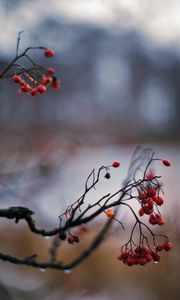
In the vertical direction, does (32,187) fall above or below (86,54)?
below

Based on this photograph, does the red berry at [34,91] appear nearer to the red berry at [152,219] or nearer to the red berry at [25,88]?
the red berry at [25,88]

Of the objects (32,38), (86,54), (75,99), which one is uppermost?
(86,54)

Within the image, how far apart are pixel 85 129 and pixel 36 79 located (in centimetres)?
796

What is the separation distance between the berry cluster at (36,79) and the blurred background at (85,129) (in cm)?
78

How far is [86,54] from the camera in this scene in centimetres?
997

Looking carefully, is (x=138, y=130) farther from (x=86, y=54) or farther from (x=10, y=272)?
(x=10, y=272)

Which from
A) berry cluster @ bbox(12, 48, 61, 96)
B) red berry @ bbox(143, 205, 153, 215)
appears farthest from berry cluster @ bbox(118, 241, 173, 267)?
berry cluster @ bbox(12, 48, 61, 96)

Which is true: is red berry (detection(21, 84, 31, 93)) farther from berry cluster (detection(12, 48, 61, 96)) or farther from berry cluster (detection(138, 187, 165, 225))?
berry cluster (detection(138, 187, 165, 225))

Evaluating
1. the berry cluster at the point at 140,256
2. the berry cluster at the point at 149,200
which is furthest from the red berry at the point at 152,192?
the berry cluster at the point at 140,256

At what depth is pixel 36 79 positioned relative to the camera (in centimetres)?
133

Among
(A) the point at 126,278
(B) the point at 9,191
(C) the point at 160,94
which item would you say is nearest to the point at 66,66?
(C) the point at 160,94

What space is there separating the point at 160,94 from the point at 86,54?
6.63ft

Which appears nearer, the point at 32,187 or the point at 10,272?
the point at 32,187

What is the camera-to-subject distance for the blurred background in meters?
3.42
